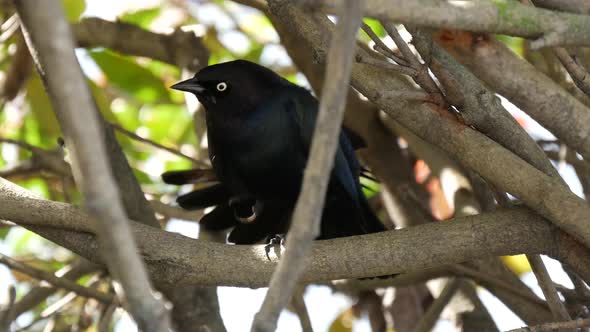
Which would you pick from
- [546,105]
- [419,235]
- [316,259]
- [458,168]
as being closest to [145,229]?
[316,259]

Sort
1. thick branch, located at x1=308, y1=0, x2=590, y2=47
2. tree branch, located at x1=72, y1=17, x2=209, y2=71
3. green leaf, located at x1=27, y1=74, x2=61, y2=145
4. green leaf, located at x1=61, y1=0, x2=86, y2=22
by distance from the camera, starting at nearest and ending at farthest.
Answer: thick branch, located at x1=308, y1=0, x2=590, y2=47 < green leaf, located at x1=61, y1=0, x2=86, y2=22 < green leaf, located at x1=27, y1=74, x2=61, y2=145 < tree branch, located at x1=72, y1=17, x2=209, y2=71

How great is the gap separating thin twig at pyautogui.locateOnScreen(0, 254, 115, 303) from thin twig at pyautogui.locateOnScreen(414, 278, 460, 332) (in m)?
1.51

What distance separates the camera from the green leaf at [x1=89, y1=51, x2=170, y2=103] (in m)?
5.16

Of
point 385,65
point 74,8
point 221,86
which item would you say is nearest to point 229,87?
point 221,86

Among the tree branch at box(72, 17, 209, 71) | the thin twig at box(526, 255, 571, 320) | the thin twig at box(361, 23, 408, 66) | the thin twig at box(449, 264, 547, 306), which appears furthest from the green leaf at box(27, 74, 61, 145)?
the thin twig at box(526, 255, 571, 320)

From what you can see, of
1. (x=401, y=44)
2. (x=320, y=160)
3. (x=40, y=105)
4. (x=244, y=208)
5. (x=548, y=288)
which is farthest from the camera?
(x=40, y=105)

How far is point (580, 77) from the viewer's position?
297 centimetres

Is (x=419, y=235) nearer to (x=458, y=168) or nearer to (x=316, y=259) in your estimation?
(x=316, y=259)

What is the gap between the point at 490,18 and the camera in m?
2.40

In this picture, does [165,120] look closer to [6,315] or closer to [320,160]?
[6,315]

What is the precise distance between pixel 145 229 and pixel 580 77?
1.53 m

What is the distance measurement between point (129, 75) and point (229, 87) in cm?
122

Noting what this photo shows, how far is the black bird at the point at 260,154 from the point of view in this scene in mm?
4102

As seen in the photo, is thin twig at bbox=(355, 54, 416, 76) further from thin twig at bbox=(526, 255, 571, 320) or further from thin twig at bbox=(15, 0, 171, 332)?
thin twig at bbox=(15, 0, 171, 332)
